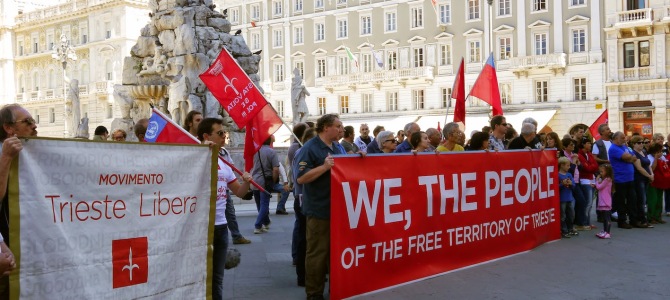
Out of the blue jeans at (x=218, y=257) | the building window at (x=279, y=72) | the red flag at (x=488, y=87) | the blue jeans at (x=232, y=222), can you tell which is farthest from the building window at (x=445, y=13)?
the blue jeans at (x=218, y=257)

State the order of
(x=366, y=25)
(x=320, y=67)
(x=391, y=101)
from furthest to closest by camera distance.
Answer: (x=320, y=67)
(x=366, y=25)
(x=391, y=101)

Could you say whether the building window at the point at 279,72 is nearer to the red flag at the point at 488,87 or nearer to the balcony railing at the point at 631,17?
the balcony railing at the point at 631,17

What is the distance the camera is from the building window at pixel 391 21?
52.8 m

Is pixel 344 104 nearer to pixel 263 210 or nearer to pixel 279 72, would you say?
pixel 279 72

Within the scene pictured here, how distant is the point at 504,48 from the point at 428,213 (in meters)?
41.9

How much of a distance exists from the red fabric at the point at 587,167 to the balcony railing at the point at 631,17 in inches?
1297

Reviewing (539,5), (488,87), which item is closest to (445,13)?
(539,5)

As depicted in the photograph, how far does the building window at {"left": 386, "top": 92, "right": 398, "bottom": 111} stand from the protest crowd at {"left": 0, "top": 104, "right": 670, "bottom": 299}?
34730 millimetres

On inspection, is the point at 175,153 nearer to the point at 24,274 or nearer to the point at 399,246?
the point at 24,274

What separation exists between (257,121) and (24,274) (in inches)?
193

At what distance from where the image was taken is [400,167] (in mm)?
7824

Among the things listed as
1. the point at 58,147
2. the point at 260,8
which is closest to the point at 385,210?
the point at 58,147

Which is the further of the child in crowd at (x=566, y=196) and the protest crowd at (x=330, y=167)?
the child in crowd at (x=566, y=196)

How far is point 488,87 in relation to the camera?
13.5m
